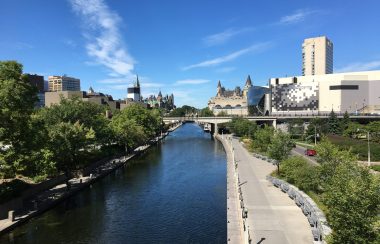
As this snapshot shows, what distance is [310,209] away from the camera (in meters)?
28.3

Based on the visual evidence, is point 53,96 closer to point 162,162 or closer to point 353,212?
point 162,162

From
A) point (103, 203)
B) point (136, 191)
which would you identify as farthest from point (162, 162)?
point (103, 203)

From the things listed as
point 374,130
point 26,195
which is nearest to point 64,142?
point 26,195

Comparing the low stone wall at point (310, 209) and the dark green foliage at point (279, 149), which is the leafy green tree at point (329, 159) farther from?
the dark green foliage at point (279, 149)

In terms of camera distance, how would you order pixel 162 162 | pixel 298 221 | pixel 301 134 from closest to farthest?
pixel 298 221 < pixel 162 162 < pixel 301 134

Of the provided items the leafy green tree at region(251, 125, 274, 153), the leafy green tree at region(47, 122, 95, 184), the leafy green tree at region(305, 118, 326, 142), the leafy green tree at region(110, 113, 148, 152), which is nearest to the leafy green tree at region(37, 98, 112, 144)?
the leafy green tree at region(110, 113, 148, 152)

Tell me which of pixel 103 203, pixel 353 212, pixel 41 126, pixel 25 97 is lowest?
pixel 103 203

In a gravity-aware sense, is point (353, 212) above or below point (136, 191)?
above

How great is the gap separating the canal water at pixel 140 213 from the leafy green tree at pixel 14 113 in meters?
5.86

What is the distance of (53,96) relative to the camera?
5266 inches

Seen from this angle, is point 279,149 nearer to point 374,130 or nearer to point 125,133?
point 125,133

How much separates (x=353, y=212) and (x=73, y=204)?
96.1ft

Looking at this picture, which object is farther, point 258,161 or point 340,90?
point 340,90

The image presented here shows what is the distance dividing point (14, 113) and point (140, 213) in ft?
47.3
